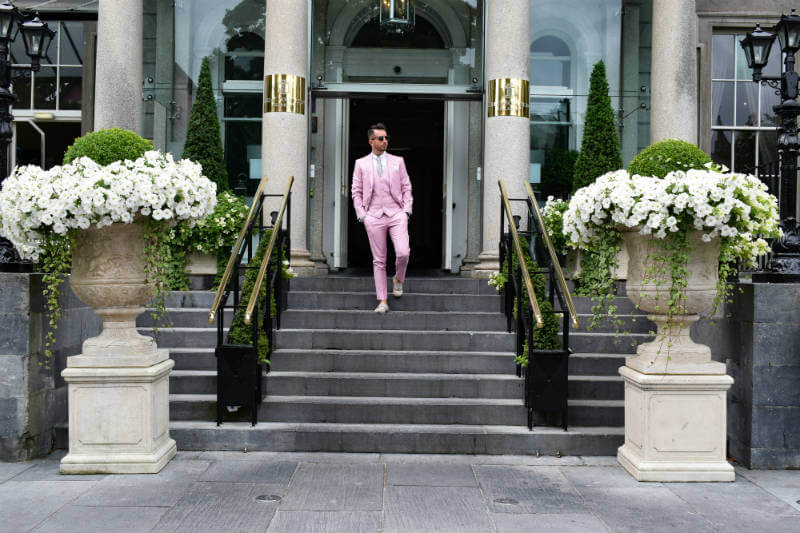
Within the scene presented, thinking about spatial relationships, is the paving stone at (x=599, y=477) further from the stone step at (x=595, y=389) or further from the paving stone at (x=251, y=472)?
the paving stone at (x=251, y=472)

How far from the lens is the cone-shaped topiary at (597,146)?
965cm

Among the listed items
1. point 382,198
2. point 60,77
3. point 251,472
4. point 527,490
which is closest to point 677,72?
point 382,198

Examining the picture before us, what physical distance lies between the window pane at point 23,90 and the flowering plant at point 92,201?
783 centimetres

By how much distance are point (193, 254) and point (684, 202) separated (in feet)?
19.1

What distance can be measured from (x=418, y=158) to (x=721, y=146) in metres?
7.57

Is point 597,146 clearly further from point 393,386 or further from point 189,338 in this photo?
point 189,338

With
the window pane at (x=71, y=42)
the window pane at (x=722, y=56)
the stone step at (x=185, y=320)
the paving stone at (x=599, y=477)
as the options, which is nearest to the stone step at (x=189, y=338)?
the stone step at (x=185, y=320)

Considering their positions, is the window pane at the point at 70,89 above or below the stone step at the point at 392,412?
above

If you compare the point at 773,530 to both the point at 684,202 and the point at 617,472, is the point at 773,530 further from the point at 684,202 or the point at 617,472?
the point at 684,202

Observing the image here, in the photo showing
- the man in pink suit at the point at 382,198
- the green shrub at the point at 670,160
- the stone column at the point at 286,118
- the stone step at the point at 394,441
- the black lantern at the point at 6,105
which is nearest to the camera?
the green shrub at the point at 670,160

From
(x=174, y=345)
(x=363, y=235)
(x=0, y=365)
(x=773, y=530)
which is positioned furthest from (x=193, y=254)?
(x=363, y=235)

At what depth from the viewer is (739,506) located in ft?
14.6

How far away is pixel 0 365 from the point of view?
5309 millimetres

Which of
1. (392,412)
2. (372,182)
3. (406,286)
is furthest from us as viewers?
(406,286)
